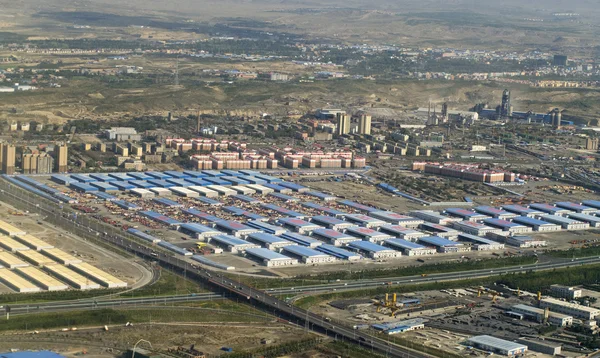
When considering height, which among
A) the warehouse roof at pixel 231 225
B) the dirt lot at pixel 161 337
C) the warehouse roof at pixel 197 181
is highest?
the dirt lot at pixel 161 337

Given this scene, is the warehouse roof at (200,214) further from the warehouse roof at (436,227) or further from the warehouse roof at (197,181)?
the warehouse roof at (436,227)

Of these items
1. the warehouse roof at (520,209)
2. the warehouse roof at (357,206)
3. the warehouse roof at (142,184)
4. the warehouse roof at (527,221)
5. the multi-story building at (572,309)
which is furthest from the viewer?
the warehouse roof at (142,184)

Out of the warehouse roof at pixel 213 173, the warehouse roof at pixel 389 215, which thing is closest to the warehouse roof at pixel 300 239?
the warehouse roof at pixel 389 215

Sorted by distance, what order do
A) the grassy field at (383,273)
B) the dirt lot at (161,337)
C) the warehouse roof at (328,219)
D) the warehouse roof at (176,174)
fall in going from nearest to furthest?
the dirt lot at (161,337) < the grassy field at (383,273) < the warehouse roof at (328,219) < the warehouse roof at (176,174)

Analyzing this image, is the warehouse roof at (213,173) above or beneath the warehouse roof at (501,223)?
beneath

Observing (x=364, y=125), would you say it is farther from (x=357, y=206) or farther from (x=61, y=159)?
(x=357, y=206)

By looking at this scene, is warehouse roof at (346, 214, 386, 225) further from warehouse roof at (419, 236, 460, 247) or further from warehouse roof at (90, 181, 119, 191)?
warehouse roof at (90, 181, 119, 191)

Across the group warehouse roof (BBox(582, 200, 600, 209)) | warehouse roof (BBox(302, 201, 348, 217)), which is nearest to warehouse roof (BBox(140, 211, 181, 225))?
warehouse roof (BBox(302, 201, 348, 217))
